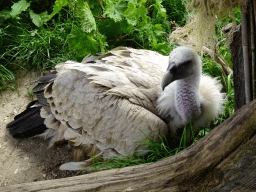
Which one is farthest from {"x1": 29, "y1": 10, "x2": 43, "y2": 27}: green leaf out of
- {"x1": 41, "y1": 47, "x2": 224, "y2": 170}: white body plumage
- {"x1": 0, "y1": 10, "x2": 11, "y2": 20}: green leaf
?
{"x1": 41, "y1": 47, "x2": 224, "y2": 170}: white body plumage

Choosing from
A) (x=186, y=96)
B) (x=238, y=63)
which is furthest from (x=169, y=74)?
(x=238, y=63)

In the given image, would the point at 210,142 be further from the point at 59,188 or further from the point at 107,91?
the point at 107,91

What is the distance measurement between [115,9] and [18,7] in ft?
4.56

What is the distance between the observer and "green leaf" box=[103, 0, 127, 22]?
131 inches

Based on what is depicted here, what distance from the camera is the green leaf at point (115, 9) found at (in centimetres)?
334

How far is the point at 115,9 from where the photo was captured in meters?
3.41

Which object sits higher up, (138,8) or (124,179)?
(138,8)

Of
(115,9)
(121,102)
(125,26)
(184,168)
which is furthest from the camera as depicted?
(125,26)

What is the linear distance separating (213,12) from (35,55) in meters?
2.68

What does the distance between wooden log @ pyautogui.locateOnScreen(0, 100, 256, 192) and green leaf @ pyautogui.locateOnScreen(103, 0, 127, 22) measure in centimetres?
191

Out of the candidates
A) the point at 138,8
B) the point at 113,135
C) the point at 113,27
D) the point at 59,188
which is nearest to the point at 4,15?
the point at 113,27

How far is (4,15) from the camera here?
13.4 feet

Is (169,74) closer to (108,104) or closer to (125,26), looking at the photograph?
(108,104)

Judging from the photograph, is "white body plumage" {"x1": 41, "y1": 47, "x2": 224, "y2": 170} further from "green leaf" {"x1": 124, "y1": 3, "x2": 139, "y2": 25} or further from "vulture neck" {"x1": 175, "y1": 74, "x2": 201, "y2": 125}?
"green leaf" {"x1": 124, "y1": 3, "x2": 139, "y2": 25}
